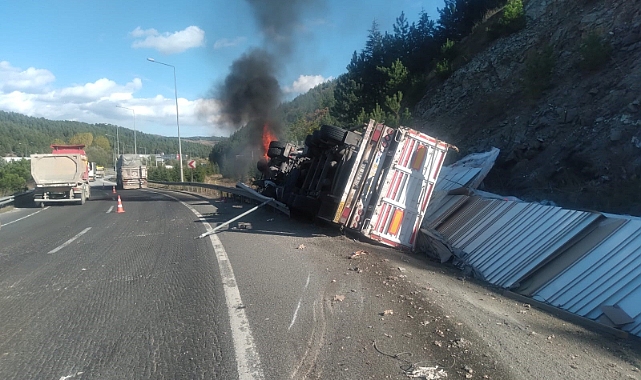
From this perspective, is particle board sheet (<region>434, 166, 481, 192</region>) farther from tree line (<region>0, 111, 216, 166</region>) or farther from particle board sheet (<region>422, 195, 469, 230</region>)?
tree line (<region>0, 111, 216, 166</region>)

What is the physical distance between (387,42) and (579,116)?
72.5ft

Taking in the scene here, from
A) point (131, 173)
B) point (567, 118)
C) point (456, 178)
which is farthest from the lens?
point (131, 173)

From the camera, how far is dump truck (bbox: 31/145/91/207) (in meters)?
21.5

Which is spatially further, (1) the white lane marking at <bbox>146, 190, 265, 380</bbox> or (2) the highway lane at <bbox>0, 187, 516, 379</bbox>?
(2) the highway lane at <bbox>0, 187, 516, 379</bbox>

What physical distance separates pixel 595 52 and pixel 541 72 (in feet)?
5.55

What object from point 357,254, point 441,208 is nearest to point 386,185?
point 357,254

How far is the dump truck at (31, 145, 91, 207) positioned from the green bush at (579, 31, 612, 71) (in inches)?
763

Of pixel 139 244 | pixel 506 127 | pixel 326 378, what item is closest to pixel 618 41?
pixel 506 127

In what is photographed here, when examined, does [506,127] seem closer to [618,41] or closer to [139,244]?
[618,41]

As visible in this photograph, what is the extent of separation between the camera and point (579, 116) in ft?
42.2

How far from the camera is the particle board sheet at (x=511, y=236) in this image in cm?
692

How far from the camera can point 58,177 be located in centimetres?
2192

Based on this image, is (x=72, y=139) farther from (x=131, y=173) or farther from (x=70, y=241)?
(x=70, y=241)

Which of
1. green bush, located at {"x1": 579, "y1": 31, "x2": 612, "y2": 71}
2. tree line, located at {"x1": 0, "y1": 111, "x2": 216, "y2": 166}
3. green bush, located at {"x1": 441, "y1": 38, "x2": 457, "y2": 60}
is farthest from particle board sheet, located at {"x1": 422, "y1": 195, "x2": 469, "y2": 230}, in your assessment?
tree line, located at {"x1": 0, "y1": 111, "x2": 216, "y2": 166}
